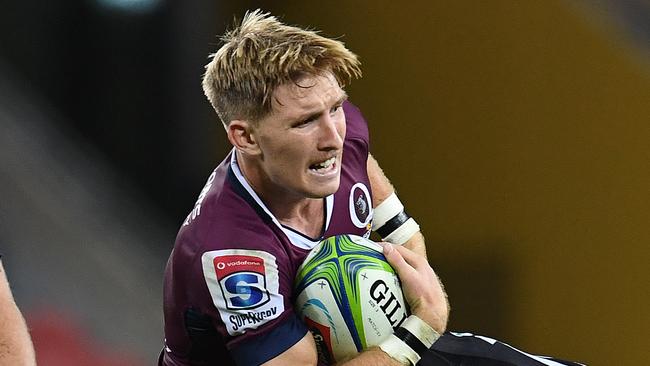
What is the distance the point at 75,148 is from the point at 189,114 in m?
0.67

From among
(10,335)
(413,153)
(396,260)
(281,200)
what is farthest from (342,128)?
(413,153)

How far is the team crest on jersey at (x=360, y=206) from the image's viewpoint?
10.4ft

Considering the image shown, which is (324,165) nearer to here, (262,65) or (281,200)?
(281,200)

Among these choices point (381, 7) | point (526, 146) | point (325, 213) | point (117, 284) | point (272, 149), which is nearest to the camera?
point (272, 149)

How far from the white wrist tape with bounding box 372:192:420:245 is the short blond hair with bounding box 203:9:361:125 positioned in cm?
51

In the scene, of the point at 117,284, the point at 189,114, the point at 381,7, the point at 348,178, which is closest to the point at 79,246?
the point at 117,284

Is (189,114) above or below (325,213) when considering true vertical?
below

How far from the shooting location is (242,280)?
283 cm

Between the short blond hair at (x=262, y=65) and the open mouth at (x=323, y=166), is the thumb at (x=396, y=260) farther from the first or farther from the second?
the short blond hair at (x=262, y=65)

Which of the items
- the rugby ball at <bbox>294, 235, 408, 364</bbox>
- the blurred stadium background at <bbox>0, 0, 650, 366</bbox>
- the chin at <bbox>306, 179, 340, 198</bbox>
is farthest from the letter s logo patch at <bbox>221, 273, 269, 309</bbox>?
the blurred stadium background at <bbox>0, 0, 650, 366</bbox>

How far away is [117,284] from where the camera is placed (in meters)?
6.06

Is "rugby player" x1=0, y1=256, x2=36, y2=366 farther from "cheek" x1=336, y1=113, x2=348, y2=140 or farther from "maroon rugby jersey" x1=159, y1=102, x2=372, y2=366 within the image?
"cheek" x1=336, y1=113, x2=348, y2=140

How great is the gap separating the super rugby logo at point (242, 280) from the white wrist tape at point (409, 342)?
0.30 metres

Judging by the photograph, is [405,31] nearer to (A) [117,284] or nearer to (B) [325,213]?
(A) [117,284]
